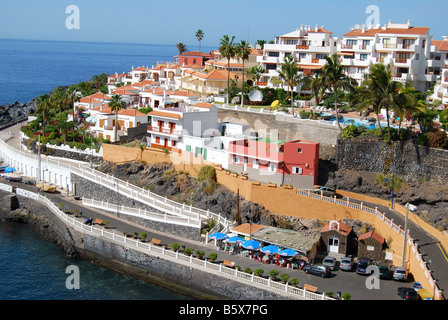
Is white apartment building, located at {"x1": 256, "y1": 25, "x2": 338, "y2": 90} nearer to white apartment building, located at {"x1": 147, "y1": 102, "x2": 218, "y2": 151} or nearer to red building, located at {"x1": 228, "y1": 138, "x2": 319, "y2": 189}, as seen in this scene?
white apartment building, located at {"x1": 147, "y1": 102, "x2": 218, "y2": 151}

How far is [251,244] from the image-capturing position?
41.3 m

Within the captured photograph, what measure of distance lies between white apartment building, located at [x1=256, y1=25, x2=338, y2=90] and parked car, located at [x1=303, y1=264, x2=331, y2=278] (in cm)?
3688

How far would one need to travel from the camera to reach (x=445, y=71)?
2436 inches

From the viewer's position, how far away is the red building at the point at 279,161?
5000 cm

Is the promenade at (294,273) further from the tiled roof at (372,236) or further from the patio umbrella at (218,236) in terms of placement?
the tiled roof at (372,236)

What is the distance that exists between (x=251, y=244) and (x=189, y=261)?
190 inches

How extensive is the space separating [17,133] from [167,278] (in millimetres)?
47953

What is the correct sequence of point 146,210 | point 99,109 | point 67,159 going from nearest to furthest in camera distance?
point 146,210 → point 67,159 → point 99,109

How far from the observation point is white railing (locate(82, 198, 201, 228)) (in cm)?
4675

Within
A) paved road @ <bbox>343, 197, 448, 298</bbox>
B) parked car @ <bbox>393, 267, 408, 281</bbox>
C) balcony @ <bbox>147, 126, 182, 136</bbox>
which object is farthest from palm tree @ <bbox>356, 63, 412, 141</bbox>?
balcony @ <bbox>147, 126, 182, 136</bbox>

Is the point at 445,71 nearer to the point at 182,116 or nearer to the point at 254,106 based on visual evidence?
the point at 254,106

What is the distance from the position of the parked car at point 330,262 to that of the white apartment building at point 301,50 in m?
35.4

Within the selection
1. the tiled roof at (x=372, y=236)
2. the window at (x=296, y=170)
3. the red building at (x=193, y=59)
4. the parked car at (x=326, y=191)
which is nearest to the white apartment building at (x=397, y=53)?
the window at (x=296, y=170)
